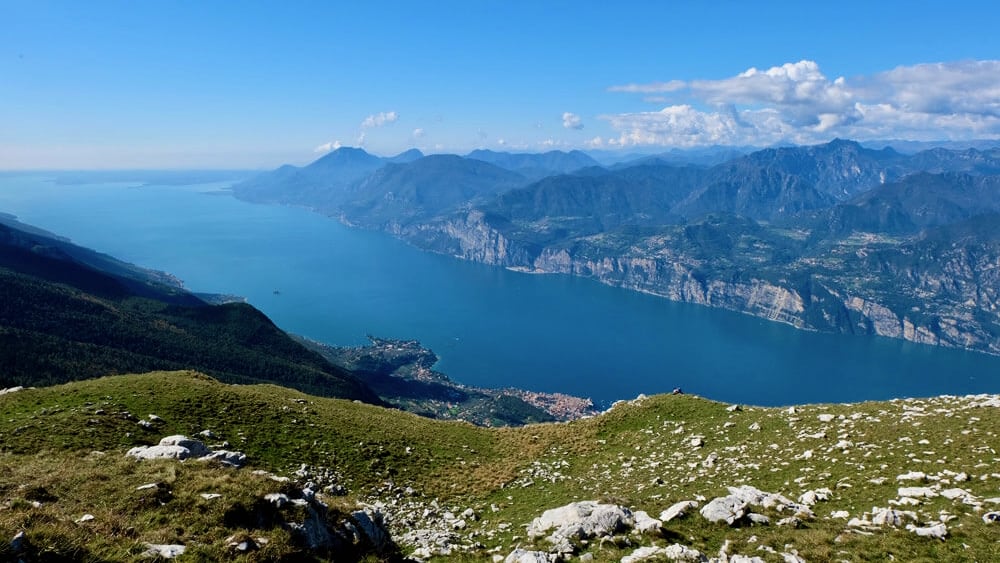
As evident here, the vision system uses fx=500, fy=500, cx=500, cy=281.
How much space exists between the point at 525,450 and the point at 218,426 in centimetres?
1879

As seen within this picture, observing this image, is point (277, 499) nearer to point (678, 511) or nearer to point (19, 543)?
point (19, 543)

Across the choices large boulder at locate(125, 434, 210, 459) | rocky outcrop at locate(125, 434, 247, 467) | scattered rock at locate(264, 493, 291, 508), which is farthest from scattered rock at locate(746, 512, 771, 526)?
large boulder at locate(125, 434, 210, 459)

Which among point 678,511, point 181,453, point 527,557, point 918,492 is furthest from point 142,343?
point 918,492

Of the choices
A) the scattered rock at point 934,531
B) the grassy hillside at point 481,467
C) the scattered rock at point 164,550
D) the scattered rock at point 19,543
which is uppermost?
the scattered rock at point 19,543

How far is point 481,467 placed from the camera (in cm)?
2989

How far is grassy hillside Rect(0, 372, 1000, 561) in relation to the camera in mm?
13133

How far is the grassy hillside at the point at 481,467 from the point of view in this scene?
43.1 ft

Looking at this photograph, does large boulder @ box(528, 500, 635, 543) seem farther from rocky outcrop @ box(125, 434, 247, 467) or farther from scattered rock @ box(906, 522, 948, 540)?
rocky outcrop @ box(125, 434, 247, 467)

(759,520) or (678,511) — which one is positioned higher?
(759,520)

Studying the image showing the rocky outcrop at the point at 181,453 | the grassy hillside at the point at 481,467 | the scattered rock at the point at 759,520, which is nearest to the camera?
the grassy hillside at the point at 481,467

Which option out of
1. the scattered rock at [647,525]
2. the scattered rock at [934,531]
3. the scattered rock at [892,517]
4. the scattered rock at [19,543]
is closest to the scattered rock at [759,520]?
the scattered rock at [892,517]

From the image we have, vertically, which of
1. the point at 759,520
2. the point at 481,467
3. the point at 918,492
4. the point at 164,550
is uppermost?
the point at 164,550

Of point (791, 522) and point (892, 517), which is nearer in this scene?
point (892, 517)

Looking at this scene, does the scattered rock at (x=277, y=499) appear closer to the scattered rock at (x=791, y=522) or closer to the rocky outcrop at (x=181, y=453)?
the rocky outcrop at (x=181, y=453)
